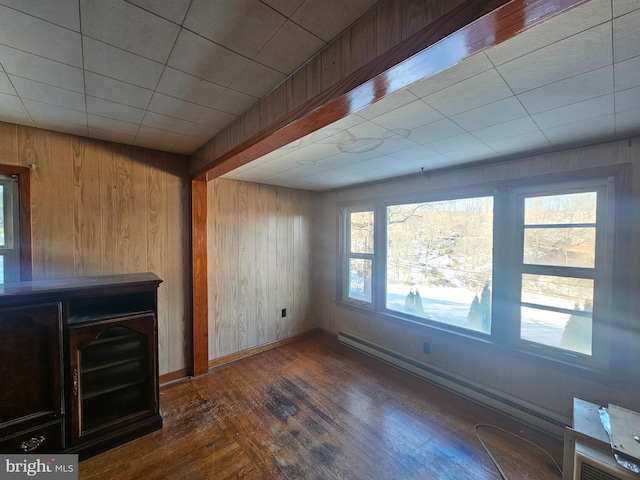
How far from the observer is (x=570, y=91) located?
134 cm

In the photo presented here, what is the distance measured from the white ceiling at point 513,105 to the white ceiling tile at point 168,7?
3.25ft

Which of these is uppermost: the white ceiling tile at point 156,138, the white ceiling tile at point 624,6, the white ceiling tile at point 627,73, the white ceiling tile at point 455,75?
the white ceiling tile at point 156,138

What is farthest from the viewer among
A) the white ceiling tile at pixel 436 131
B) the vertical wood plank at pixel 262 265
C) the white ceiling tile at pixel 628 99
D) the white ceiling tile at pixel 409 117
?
the vertical wood plank at pixel 262 265

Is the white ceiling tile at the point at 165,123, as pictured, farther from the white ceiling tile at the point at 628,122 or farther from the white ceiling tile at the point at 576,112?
the white ceiling tile at the point at 628,122

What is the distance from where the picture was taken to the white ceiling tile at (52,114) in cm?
173

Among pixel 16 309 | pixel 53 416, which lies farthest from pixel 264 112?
pixel 53 416

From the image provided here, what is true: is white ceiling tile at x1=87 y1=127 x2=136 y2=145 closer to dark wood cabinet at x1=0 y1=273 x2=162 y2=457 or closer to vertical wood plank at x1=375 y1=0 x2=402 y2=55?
dark wood cabinet at x1=0 y1=273 x2=162 y2=457

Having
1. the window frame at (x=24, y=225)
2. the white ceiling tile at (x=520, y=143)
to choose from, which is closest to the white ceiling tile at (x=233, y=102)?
the window frame at (x=24, y=225)

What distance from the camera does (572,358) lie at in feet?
6.95

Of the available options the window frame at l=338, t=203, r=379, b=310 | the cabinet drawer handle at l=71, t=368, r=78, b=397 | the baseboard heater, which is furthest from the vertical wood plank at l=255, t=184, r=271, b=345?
the cabinet drawer handle at l=71, t=368, r=78, b=397

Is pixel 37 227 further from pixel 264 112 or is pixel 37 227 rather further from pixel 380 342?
pixel 380 342

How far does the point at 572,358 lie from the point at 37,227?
4.45 meters

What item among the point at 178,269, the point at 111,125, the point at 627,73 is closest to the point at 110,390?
the point at 178,269

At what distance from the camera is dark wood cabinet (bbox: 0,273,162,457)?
1656 millimetres
